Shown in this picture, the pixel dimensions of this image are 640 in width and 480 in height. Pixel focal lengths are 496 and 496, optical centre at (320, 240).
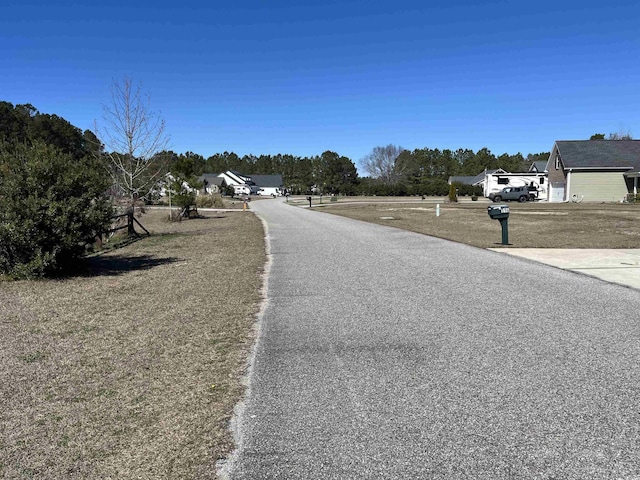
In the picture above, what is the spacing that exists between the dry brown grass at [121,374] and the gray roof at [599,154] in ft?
149

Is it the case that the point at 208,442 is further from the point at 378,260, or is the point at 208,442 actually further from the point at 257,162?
the point at 257,162

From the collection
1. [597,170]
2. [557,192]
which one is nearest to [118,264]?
[597,170]

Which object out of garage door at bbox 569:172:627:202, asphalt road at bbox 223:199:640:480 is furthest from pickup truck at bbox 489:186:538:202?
asphalt road at bbox 223:199:640:480

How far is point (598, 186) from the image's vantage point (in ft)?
148

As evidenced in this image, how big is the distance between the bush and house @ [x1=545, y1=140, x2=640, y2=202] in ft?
149

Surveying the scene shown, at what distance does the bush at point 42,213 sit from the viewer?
340 inches

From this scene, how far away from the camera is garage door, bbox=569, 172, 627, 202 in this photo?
44500 millimetres

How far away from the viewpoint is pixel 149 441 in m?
3.14

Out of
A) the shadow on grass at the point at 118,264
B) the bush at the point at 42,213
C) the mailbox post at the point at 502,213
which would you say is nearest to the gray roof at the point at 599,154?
the mailbox post at the point at 502,213

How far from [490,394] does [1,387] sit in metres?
3.91

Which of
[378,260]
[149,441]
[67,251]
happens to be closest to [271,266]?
[378,260]

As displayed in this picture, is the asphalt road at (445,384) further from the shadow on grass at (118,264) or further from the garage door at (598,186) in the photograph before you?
the garage door at (598,186)

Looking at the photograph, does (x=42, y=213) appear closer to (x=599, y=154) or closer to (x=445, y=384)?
(x=445, y=384)

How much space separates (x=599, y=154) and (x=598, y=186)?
10.9 feet
